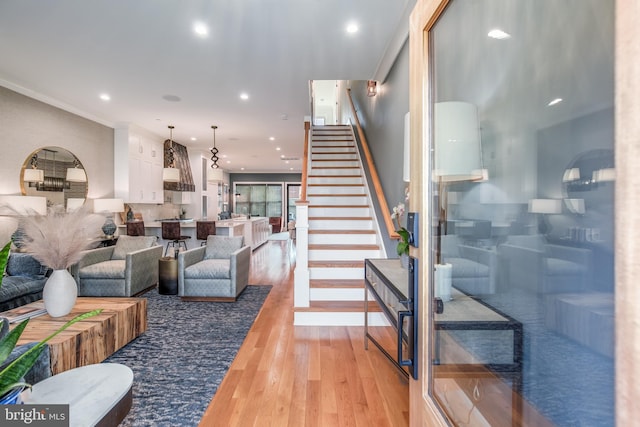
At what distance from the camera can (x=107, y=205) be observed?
5.86 m

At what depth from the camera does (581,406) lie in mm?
713

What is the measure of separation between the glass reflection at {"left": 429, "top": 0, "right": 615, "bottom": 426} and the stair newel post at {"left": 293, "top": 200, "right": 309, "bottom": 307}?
2.32 meters

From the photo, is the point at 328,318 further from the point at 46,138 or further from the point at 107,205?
the point at 46,138

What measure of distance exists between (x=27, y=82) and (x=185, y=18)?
320 centimetres

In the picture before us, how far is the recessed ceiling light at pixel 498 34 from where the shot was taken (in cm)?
107

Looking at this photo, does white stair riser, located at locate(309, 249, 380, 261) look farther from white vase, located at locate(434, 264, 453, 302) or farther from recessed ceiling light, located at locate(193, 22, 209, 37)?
white vase, located at locate(434, 264, 453, 302)

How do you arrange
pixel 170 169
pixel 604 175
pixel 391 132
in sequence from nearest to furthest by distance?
1. pixel 604 175
2. pixel 391 132
3. pixel 170 169

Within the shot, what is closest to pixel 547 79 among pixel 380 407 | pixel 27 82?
pixel 380 407

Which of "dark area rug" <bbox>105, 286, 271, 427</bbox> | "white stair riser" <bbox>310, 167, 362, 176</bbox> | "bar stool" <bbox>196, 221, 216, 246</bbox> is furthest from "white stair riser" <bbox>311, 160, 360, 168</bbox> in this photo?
"dark area rug" <bbox>105, 286, 271, 427</bbox>

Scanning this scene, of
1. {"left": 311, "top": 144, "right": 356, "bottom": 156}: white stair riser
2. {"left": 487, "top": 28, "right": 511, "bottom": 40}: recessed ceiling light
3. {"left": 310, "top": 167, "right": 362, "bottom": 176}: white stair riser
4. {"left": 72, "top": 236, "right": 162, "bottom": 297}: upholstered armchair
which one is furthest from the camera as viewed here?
{"left": 311, "top": 144, "right": 356, "bottom": 156}: white stair riser

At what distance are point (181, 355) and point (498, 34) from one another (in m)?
3.00

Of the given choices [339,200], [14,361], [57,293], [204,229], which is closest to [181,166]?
[204,229]

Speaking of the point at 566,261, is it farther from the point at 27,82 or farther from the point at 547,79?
the point at 27,82

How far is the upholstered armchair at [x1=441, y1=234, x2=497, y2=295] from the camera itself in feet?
3.82
